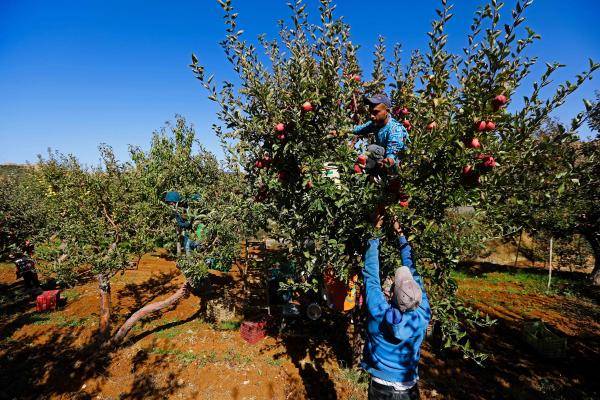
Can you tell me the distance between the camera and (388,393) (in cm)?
348

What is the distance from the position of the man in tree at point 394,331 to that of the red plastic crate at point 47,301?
14234 mm

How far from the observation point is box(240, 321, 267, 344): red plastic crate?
952 centimetres

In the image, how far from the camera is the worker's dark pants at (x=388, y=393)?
3457 mm

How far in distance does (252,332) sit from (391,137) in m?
8.11

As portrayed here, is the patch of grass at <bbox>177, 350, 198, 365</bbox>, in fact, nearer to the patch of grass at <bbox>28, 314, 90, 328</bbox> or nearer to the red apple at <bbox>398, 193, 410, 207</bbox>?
the patch of grass at <bbox>28, 314, 90, 328</bbox>

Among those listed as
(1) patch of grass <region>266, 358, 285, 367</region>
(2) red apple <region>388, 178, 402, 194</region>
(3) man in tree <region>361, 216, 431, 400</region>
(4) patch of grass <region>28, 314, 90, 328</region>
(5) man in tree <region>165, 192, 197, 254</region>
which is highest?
(2) red apple <region>388, 178, 402, 194</region>

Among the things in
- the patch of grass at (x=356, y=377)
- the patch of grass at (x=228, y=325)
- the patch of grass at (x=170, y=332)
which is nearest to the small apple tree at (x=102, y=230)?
the patch of grass at (x=170, y=332)

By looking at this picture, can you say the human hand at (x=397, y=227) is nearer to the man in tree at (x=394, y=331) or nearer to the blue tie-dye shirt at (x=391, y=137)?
the man in tree at (x=394, y=331)

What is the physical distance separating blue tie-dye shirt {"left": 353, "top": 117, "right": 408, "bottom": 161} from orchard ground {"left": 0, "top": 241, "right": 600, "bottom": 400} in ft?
19.9

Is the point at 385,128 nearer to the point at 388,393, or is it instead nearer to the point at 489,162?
the point at 489,162

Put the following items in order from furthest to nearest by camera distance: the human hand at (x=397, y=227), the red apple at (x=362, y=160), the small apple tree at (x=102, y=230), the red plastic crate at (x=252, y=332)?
the red plastic crate at (x=252, y=332) → the small apple tree at (x=102, y=230) → the red apple at (x=362, y=160) → the human hand at (x=397, y=227)

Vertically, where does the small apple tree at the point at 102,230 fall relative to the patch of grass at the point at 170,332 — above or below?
above

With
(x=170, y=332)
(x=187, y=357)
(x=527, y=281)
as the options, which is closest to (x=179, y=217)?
(x=187, y=357)

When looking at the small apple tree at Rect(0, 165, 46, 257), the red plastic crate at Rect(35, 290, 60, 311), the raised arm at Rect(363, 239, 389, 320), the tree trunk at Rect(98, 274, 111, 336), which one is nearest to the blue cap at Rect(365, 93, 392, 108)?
the raised arm at Rect(363, 239, 389, 320)
